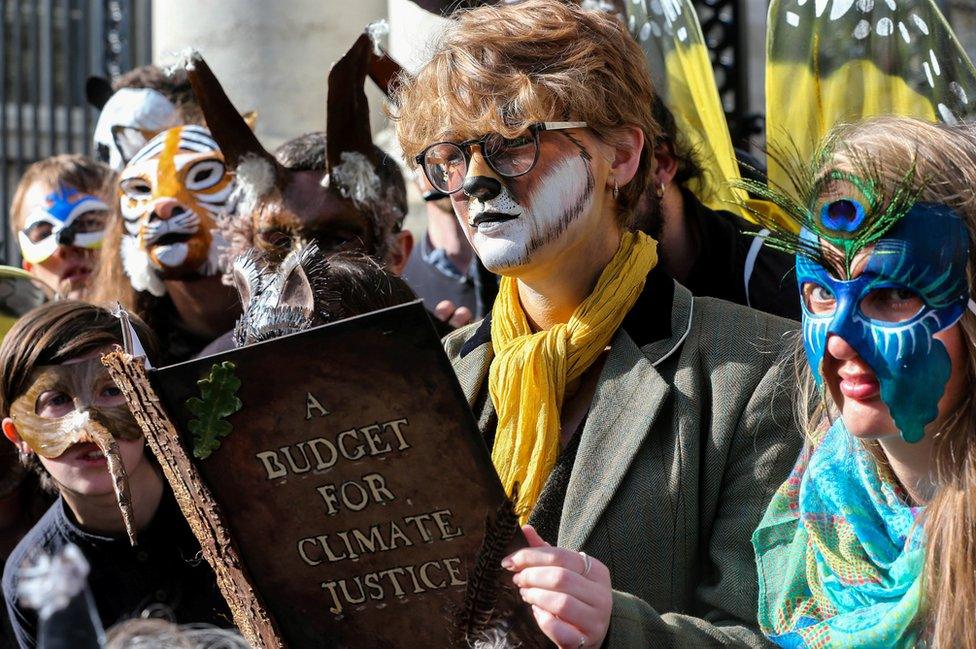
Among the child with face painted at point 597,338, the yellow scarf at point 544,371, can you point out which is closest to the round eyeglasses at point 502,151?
the child with face painted at point 597,338

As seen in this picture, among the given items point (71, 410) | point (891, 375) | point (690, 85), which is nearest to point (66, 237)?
point (71, 410)

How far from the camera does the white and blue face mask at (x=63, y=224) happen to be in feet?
15.4

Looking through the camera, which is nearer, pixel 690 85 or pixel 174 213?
→ pixel 690 85

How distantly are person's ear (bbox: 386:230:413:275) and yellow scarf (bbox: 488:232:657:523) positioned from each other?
1107mm

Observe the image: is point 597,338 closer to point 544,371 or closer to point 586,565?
Answer: point 544,371

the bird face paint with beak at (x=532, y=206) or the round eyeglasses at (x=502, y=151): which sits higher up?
the round eyeglasses at (x=502, y=151)

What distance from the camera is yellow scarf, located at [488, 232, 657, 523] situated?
2.61 m

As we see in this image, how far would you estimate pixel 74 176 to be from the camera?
480 centimetres

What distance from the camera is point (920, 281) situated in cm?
208

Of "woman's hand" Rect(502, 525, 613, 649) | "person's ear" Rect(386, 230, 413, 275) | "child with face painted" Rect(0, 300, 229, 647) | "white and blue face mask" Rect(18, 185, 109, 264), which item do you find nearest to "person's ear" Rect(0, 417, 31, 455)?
"child with face painted" Rect(0, 300, 229, 647)

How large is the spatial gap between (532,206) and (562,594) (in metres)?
0.76

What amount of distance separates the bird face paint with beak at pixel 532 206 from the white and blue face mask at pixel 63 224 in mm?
2385

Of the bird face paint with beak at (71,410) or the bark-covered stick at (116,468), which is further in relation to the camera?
the bird face paint with beak at (71,410)

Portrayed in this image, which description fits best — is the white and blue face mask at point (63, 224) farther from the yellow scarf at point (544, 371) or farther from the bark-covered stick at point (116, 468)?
the yellow scarf at point (544, 371)
